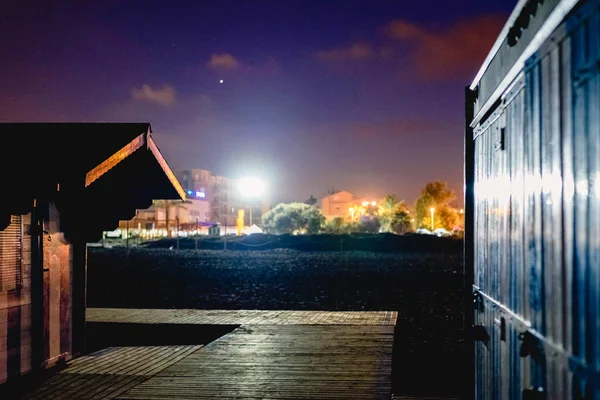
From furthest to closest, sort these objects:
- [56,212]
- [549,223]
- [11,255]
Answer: [56,212]
[11,255]
[549,223]

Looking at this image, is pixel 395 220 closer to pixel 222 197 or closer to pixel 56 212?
pixel 56 212

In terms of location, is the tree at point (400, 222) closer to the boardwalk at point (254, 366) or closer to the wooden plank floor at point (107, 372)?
the boardwalk at point (254, 366)

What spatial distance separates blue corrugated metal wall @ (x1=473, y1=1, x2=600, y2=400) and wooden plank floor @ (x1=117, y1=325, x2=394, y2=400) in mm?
2961

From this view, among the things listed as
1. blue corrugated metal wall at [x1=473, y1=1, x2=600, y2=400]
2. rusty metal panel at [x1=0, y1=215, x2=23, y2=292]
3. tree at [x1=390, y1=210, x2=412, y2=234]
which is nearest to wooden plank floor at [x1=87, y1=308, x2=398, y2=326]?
rusty metal panel at [x1=0, y1=215, x2=23, y2=292]

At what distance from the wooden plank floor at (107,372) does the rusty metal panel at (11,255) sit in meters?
1.42

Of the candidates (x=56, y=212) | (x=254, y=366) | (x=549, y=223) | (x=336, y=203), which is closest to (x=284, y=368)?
(x=254, y=366)

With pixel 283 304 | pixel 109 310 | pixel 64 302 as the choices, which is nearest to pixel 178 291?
pixel 283 304

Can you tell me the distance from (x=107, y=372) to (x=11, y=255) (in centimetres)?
225

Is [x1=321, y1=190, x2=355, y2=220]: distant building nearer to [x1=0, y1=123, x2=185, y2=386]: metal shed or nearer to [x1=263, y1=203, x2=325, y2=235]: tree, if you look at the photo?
[x1=263, y1=203, x2=325, y2=235]: tree

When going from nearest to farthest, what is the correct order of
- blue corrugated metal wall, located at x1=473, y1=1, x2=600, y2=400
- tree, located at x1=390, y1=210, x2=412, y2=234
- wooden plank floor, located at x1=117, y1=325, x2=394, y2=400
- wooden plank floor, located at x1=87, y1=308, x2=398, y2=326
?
blue corrugated metal wall, located at x1=473, y1=1, x2=600, y2=400
wooden plank floor, located at x1=117, y1=325, x2=394, y2=400
wooden plank floor, located at x1=87, y1=308, x2=398, y2=326
tree, located at x1=390, y1=210, x2=412, y2=234

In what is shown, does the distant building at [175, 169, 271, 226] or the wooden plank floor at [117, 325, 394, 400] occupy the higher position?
the distant building at [175, 169, 271, 226]

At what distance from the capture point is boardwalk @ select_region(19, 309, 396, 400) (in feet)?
24.8

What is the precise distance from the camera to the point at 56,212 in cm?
943

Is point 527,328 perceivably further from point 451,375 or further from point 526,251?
point 451,375
